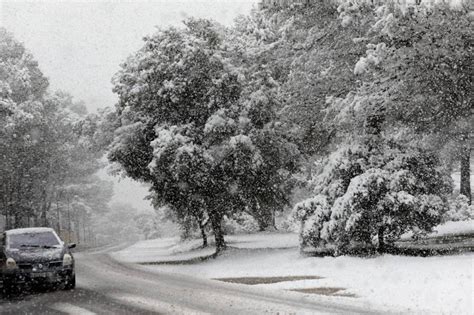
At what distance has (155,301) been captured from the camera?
38.0 ft

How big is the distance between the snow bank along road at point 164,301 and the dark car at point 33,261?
410 mm

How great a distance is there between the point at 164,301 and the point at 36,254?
4.39 metres

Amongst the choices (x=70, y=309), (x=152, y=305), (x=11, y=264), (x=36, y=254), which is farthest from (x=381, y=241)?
(x=11, y=264)

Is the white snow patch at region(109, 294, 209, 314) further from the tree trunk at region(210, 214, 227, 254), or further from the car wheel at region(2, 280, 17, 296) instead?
the tree trunk at region(210, 214, 227, 254)

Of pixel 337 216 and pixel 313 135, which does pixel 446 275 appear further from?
pixel 313 135

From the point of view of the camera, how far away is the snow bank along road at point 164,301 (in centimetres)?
1025

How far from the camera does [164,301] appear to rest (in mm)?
11578

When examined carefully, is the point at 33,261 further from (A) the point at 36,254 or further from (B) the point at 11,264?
(B) the point at 11,264

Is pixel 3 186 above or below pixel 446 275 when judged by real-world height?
above

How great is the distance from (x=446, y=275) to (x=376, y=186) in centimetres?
515

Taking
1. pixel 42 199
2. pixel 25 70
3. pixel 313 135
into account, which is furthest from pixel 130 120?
pixel 42 199

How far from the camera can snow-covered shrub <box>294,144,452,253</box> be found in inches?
696

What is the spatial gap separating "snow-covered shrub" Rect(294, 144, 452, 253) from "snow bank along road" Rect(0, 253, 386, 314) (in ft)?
15.8

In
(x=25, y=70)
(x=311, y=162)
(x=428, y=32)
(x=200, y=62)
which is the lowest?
(x=311, y=162)
